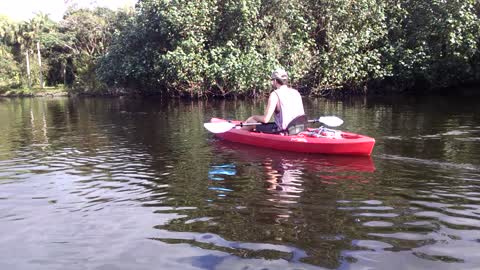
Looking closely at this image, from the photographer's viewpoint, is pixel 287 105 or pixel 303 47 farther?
pixel 303 47

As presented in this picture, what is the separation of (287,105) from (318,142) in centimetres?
97

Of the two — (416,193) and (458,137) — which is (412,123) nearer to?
(458,137)

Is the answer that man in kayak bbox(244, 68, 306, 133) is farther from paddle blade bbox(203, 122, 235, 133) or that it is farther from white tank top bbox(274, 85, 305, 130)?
paddle blade bbox(203, 122, 235, 133)

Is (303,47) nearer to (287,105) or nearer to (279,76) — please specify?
(287,105)

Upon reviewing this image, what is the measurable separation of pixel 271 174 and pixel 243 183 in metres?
0.72

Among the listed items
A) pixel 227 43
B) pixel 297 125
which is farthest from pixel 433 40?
pixel 297 125

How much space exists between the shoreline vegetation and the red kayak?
13.9 metres

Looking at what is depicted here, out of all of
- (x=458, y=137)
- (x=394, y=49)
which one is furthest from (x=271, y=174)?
(x=394, y=49)

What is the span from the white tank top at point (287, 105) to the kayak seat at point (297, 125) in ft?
0.32

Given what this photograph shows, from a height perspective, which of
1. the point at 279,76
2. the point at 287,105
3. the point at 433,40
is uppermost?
the point at 433,40

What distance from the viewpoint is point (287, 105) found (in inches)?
332

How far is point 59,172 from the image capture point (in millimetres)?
7227

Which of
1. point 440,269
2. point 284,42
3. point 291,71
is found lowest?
point 440,269

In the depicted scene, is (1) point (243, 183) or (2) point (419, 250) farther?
(1) point (243, 183)
